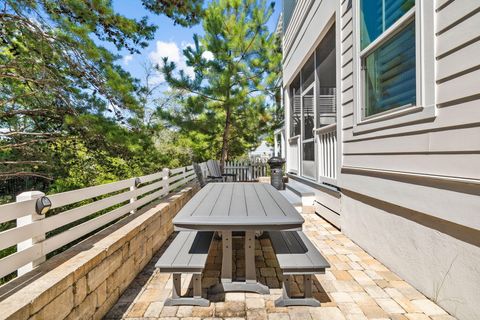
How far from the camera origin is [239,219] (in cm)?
178

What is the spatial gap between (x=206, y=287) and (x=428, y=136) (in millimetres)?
2204

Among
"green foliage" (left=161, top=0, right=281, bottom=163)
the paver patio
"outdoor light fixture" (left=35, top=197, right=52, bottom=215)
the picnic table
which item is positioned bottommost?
the paver patio

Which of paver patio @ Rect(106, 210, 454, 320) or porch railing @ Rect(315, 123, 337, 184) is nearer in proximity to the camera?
paver patio @ Rect(106, 210, 454, 320)

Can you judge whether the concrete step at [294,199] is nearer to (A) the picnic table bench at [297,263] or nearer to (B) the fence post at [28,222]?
(A) the picnic table bench at [297,263]

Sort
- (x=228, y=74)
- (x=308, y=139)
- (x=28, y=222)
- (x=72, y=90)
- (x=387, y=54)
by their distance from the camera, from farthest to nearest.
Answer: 1. (x=228, y=74)
2. (x=308, y=139)
3. (x=72, y=90)
4. (x=387, y=54)
5. (x=28, y=222)

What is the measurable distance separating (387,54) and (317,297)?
241cm

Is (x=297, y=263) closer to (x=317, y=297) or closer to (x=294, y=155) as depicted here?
(x=317, y=297)

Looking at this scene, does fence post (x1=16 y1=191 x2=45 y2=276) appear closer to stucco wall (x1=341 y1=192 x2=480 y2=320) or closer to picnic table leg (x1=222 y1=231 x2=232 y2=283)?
picnic table leg (x1=222 y1=231 x2=232 y2=283)

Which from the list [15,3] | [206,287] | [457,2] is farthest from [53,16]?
[457,2]

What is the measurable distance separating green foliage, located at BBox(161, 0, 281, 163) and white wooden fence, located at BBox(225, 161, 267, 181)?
0.97m

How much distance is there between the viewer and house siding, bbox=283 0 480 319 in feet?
5.47

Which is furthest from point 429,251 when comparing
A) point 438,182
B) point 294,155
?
point 294,155

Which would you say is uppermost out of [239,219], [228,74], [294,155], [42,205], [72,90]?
[228,74]

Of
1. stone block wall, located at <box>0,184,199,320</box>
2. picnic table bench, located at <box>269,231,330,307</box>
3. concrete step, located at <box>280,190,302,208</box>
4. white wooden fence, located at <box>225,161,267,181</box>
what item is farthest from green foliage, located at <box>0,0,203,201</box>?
white wooden fence, located at <box>225,161,267,181</box>
